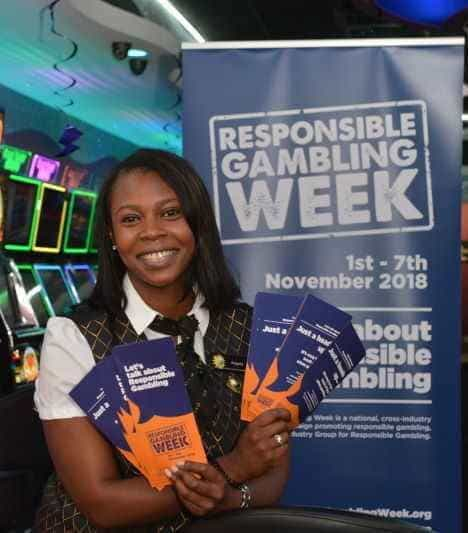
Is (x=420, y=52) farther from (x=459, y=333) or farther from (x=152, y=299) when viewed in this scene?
(x=152, y=299)

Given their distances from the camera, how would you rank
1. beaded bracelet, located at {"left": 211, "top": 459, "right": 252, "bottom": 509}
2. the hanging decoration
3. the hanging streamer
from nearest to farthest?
beaded bracelet, located at {"left": 211, "top": 459, "right": 252, "bottom": 509}, the hanging streamer, the hanging decoration

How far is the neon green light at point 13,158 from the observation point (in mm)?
5512

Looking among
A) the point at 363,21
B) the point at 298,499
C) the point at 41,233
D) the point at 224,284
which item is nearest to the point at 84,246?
the point at 41,233

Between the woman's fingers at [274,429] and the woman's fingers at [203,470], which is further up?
the woman's fingers at [274,429]

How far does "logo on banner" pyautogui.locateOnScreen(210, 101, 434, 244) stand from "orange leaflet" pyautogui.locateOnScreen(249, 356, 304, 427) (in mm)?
1274

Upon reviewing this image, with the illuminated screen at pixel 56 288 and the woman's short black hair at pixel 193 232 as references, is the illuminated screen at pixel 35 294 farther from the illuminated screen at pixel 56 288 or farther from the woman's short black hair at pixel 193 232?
the woman's short black hair at pixel 193 232

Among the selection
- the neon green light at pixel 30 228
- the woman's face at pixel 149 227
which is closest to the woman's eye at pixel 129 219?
the woman's face at pixel 149 227

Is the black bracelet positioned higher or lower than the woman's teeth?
lower

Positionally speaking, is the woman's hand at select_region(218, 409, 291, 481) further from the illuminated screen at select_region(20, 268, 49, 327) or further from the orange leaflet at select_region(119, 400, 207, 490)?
the illuminated screen at select_region(20, 268, 49, 327)

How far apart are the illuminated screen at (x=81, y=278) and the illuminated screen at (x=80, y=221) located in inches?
6.9

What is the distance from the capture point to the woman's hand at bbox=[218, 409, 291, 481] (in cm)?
145

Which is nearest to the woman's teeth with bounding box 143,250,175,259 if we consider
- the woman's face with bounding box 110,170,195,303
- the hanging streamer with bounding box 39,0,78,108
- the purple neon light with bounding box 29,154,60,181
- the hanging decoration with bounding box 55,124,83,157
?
the woman's face with bounding box 110,170,195,303

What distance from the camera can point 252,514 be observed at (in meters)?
1.44

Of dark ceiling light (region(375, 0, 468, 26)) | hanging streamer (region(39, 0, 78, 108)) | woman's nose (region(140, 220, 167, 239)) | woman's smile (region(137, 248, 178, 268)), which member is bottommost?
woman's smile (region(137, 248, 178, 268))
